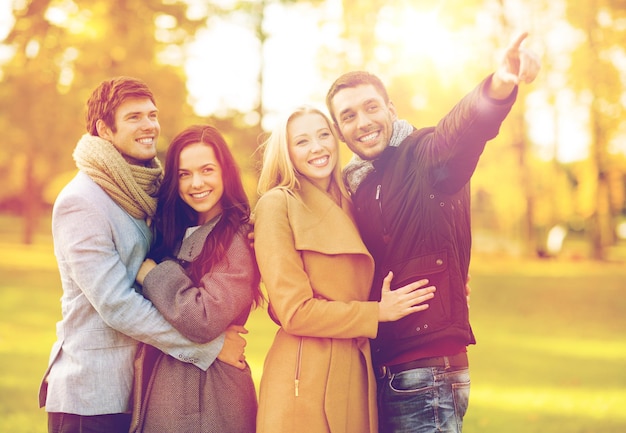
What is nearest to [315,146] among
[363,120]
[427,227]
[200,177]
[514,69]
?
[363,120]

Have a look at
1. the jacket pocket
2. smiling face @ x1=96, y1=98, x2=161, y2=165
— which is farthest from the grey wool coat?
the jacket pocket

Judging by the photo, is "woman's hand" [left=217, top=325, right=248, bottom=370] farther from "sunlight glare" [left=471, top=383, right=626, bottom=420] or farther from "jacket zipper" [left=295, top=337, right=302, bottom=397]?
"sunlight glare" [left=471, top=383, right=626, bottom=420]

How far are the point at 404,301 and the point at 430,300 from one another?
5.7 inches

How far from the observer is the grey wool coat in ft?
12.0

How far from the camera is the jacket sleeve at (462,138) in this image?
3402mm

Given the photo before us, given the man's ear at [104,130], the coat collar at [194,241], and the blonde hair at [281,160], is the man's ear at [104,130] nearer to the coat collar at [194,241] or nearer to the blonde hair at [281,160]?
the coat collar at [194,241]

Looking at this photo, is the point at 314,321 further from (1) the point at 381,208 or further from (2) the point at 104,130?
(2) the point at 104,130

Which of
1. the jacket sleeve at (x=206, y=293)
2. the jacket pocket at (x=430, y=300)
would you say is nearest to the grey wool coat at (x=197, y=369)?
the jacket sleeve at (x=206, y=293)

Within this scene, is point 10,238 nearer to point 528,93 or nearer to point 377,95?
point 528,93

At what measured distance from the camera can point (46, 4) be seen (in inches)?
640

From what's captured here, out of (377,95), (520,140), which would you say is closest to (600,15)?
(520,140)

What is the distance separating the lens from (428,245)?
3.73m

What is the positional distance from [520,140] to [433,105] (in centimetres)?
656

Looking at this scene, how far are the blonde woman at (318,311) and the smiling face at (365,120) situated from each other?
0.44m
